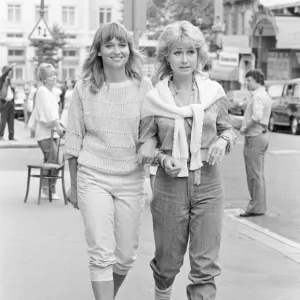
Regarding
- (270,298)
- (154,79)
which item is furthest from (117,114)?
(270,298)

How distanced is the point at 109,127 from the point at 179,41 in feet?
2.28

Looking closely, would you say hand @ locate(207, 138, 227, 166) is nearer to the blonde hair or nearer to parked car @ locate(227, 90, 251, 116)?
the blonde hair

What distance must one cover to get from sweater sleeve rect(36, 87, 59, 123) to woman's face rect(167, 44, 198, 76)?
6215 millimetres

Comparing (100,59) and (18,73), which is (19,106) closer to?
(100,59)

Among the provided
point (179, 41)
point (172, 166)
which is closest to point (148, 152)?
point (172, 166)

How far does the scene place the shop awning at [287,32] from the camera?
166ft

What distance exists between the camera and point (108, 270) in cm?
528

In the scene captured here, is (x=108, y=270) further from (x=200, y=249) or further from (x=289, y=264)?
(x=289, y=264)

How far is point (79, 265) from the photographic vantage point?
738 cm

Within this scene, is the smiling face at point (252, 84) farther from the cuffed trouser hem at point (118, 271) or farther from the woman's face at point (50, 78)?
the cuffed trouser hem at point (118, 271)

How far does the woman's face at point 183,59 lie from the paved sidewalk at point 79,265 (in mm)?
1910

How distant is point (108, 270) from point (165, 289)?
360mm

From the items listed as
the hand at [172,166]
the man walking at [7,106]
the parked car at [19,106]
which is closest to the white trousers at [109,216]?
the hand at [172,166]

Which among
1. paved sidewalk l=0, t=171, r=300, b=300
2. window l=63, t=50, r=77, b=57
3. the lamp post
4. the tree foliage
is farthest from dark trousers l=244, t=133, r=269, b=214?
window l=63, t=50, r=77, b=57
